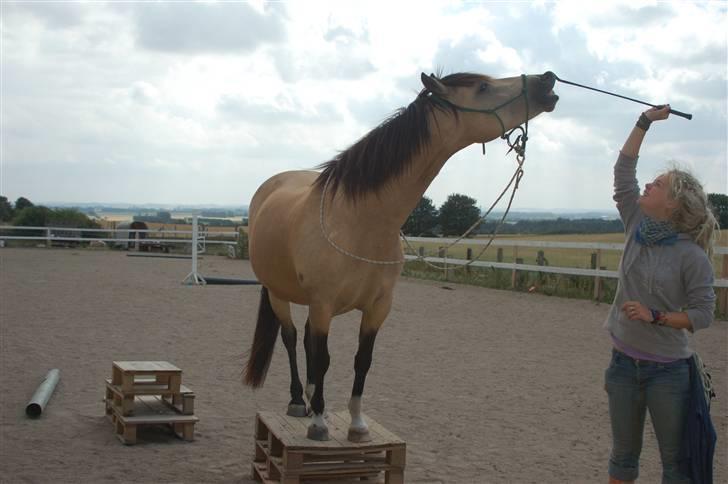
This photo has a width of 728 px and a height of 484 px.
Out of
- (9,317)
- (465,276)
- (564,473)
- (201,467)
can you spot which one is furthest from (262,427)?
(465,276)

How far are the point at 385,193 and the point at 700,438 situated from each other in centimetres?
186

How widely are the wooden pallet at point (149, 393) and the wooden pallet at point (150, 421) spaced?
0.04m

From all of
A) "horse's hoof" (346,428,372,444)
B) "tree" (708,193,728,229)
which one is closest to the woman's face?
"horse's hoof" (346,428,372,444)

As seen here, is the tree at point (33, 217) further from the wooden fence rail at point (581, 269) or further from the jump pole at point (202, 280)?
the wooden fence rail at point (581, 269)

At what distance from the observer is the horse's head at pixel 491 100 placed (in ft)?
11.9

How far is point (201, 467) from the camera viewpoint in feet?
15.0

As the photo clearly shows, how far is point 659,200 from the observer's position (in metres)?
3.18

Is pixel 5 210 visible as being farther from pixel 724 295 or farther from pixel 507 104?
pixel 507 104

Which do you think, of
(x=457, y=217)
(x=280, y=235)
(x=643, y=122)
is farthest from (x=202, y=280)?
(x=643, y=122)

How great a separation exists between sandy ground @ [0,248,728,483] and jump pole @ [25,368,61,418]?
3.3 inches

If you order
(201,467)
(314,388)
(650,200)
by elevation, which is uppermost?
(650,200)

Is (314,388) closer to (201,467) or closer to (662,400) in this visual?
(201,467)

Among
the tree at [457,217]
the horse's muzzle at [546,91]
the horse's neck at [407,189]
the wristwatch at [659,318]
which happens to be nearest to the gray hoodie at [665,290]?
the wristwatch at [659,318]

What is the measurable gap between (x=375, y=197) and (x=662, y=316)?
5.04ft
